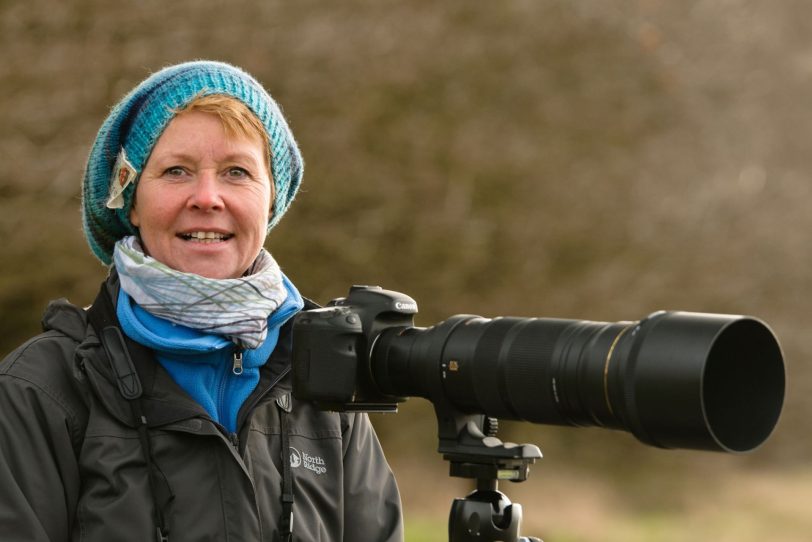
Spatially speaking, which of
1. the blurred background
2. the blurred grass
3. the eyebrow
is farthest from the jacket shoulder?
the blurred grass

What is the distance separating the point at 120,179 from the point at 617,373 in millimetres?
1032

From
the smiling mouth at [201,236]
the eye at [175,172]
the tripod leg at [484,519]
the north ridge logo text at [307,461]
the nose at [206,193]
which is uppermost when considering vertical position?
the eye at [175,172]

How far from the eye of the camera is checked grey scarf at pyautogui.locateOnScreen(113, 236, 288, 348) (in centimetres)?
219

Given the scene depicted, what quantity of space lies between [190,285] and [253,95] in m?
0.39

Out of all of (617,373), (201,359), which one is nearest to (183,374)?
(201,359)

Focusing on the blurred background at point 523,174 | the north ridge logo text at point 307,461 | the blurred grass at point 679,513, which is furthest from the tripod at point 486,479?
the blurred grass at point 679,513

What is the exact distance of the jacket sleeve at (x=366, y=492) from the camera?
235 centimetres

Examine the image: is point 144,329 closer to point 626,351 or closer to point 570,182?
point 626,351

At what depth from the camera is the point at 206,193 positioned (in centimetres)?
225

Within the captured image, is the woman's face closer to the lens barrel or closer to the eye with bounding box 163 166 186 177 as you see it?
the eye with bounding box 163 166 186 177

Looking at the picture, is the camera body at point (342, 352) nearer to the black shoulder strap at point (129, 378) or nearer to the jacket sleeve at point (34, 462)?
the black shoulder strap at point (129, 378)

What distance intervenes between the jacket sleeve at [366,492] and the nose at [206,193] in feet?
1.62

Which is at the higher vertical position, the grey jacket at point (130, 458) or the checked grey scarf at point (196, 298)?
the checked grey scarf at point (196, 298)

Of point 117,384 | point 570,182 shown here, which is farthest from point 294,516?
point 570,182
